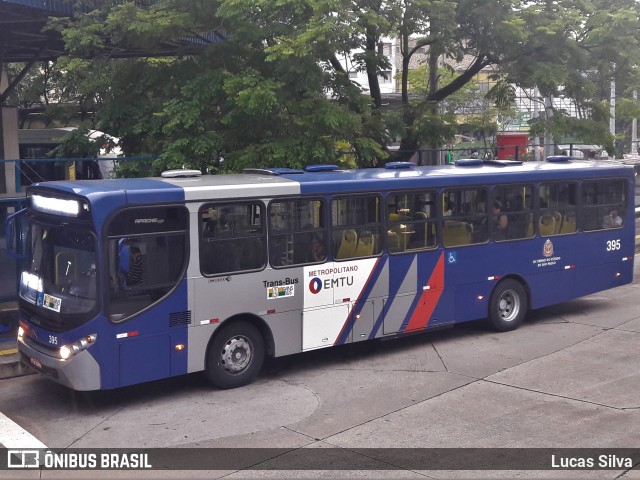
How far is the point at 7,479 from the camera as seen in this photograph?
7781 millimetres

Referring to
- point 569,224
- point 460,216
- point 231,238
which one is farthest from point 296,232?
point 569,224

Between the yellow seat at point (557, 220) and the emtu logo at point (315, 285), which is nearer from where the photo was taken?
the emtu logo at point (315, 285)

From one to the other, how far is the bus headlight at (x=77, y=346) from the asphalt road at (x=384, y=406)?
30.6 inches

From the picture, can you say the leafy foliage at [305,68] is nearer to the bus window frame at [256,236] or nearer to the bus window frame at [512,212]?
the bus window frame at [512,212]

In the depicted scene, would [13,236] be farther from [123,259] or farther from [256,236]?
[256,236]

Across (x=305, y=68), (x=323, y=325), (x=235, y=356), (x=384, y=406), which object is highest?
(x=305, y=68)

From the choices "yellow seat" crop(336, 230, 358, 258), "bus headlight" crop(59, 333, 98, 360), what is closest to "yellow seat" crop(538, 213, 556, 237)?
"yellow seat" crop(336, 230, 358, 258)

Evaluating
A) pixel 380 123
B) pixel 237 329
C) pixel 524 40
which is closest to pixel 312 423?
pixel 237 329

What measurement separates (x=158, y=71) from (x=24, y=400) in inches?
338

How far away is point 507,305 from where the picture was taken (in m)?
14.1

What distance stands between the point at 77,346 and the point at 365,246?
440 cm

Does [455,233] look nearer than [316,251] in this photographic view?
No

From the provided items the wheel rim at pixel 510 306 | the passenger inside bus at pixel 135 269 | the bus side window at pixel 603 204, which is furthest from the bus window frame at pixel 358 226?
the bus side window at pixel 603 204

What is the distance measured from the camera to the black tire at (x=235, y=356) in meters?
10.5
